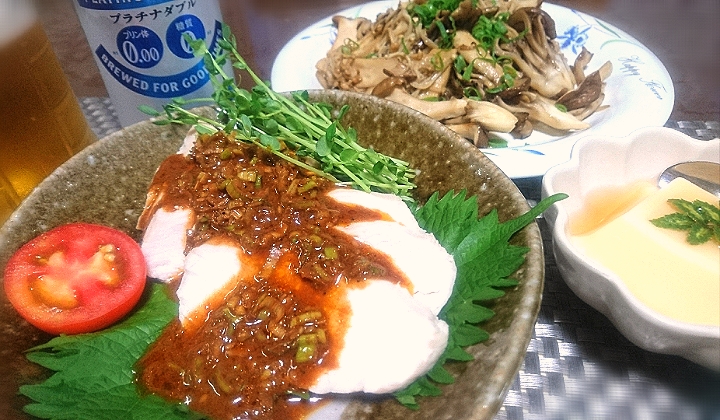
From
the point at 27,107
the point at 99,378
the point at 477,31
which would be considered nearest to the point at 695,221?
the point at 477,31

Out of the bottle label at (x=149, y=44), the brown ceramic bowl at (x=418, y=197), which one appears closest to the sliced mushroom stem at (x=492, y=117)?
the brown ceramic bowl at (x=418, y=197)

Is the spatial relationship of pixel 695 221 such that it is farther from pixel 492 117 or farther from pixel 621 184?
pixel 492 117

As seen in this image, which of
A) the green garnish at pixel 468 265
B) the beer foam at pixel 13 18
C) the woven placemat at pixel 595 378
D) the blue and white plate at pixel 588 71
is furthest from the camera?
the blue and white plate at pixel 588 71

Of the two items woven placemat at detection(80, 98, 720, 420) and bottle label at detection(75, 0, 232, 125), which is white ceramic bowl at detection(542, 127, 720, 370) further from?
bottle label at detection(75, 0, 232, 125)

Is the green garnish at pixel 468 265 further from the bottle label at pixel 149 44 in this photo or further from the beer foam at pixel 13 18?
the beer foam at pixel 13 18

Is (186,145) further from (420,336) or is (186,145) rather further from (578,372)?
(578,372)

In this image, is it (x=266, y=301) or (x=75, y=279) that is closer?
(x=266, y=301)

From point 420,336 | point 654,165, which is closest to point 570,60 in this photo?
point 654,165

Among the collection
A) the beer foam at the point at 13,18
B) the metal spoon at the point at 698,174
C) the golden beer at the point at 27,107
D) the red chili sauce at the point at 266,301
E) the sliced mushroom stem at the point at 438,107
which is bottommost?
the metal spoon at the point at 698,174
